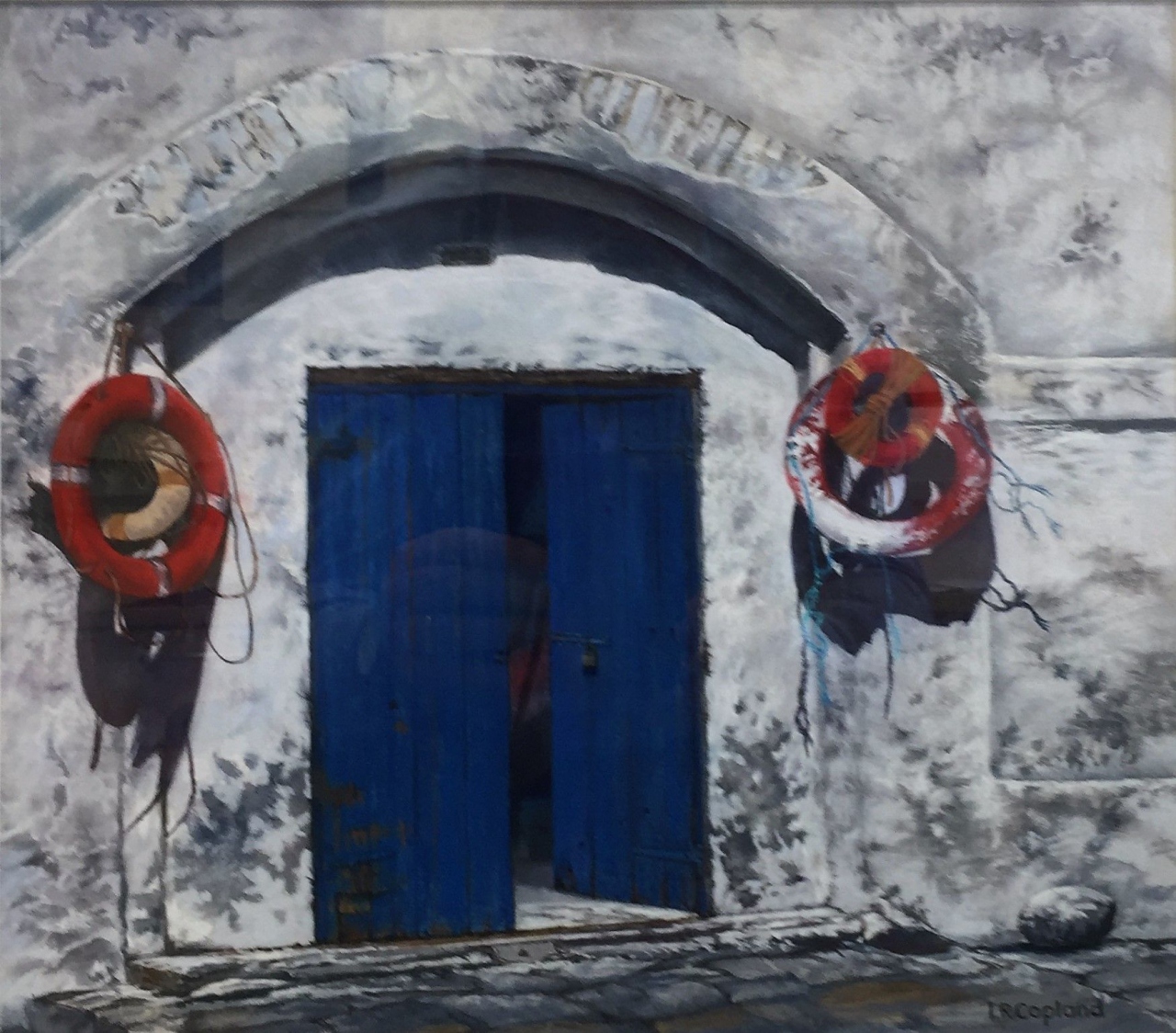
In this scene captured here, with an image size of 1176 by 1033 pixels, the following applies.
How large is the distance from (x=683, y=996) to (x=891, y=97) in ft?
7.75

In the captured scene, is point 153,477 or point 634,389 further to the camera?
point 634,389

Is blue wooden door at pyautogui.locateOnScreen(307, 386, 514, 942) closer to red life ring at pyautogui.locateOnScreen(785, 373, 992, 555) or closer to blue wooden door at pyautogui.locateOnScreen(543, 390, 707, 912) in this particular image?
blue wooden door at pyautogui.locateOnScreen(543, 390, 707, 912)

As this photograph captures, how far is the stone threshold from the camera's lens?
9.46 feet

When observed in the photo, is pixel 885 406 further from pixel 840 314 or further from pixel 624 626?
pixel 624 626

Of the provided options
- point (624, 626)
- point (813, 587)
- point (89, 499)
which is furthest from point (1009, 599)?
point (89, 499)

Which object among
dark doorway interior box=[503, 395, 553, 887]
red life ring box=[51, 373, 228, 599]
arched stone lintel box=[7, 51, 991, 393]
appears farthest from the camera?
dark doorway interior box=[503, 395, 553, 887]

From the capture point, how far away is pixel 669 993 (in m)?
2.94

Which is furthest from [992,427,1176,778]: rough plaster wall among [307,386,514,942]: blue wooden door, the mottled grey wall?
[307,386,514,942]: blue wooden door

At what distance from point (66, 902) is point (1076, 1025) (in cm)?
250

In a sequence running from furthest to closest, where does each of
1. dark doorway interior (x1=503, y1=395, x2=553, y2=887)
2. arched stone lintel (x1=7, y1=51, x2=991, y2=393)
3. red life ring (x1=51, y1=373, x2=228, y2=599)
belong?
dark doorway interior (x1=503, y1=395, x2=553, y2=887), arched stone lintel (x1=7, y1=51, x2=991, y2=393), red life ring (x1=51, y1=373, x2=228, y2=599)

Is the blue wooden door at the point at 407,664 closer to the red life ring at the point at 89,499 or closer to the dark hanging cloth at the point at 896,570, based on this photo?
the red life ring at the point at 89,499

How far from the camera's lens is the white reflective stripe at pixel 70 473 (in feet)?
9.07

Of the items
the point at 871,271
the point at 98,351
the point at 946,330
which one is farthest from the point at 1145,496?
the point at 98,351

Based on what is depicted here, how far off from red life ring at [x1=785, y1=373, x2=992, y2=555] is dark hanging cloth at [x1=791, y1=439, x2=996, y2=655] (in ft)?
0.07
